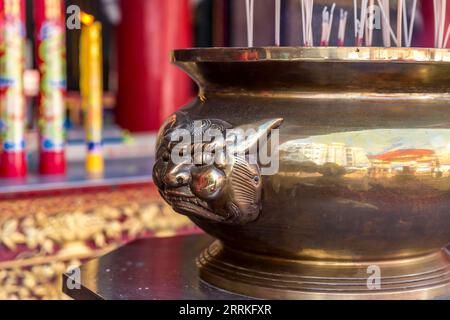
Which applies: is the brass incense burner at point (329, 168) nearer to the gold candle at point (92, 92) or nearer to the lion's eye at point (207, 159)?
the lion's eye at point (207, 159)

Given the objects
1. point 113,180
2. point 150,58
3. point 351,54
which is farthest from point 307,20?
point 150,58

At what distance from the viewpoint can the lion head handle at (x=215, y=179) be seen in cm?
81

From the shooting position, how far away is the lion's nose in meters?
0.83

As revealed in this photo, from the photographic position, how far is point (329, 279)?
885mm

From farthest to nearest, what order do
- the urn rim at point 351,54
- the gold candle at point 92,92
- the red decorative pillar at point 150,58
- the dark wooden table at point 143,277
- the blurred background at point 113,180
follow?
the red decorative pillar at point 150,58, the gold candle at point 92,92, the blurred background at point 113,180, the dark wooden table at point 143,277, the urn rim at point 351,54

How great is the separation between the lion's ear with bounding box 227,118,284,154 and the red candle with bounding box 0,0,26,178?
48.3 inches

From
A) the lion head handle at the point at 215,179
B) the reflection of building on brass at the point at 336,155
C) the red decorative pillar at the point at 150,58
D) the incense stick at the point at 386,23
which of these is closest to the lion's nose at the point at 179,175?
the lion head handle at the point at 215,179

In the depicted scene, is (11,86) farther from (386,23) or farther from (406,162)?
(406,162)

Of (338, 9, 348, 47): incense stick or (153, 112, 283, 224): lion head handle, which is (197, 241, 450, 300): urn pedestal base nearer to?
(153, 112, 283, 224): lion head handle

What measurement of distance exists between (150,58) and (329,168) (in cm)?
202
